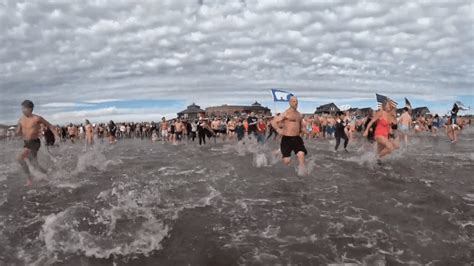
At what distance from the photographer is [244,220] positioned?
5309 millimetres

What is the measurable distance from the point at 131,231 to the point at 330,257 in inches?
92.2

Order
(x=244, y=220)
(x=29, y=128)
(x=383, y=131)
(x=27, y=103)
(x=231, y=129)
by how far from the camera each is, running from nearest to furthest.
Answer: (x=244, y=220) → (x=27, y=103) → (x=29, y=128) → (x=383, y=131) → (x=231, y=129)

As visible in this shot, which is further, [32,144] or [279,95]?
[279,95]

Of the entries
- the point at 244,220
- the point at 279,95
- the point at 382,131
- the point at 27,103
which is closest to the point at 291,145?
the point at 382,131

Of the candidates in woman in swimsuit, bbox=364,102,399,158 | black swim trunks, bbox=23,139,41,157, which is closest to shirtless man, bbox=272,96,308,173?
woman in swimsuit, bbox=364,102,399,158

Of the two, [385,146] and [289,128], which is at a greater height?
[289,128]

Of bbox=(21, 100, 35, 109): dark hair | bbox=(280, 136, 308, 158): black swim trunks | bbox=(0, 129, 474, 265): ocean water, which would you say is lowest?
bbox=(0, 129, 474, 265): ocean water

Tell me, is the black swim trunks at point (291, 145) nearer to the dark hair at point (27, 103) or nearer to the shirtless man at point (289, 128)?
the shirtless man at point (289, 128)

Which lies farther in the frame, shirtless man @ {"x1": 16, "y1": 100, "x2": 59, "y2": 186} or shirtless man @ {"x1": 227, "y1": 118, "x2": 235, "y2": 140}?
shirtless man @ {"x1": 227, "y1": 118, "x2": 235, "y2": 140}

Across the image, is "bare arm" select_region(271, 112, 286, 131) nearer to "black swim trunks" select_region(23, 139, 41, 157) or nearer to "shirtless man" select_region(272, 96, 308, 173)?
"shirtless man" select_region(272, 96, 308, 173)

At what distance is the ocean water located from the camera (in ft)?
13.6

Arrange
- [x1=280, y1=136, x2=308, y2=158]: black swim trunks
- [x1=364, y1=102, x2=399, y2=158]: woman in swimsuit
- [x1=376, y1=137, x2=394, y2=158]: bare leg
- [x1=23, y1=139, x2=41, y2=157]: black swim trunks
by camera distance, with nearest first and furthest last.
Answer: [x1=280, y1=136, x2=308, y2=158]: black swim trunks < [x1=23, y1=139, x2=41, y2=157]: black swim trunks < [x1=376, y1=137, x2=394, y2=158]: bare leg < [x1=364, y1=102, x2=399, y2=158]: woman in swimsuit

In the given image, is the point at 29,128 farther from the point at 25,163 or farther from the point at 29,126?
the point at 25,163

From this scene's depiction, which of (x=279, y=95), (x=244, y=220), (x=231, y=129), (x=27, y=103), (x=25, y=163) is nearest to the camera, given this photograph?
(x=244, y=220)
